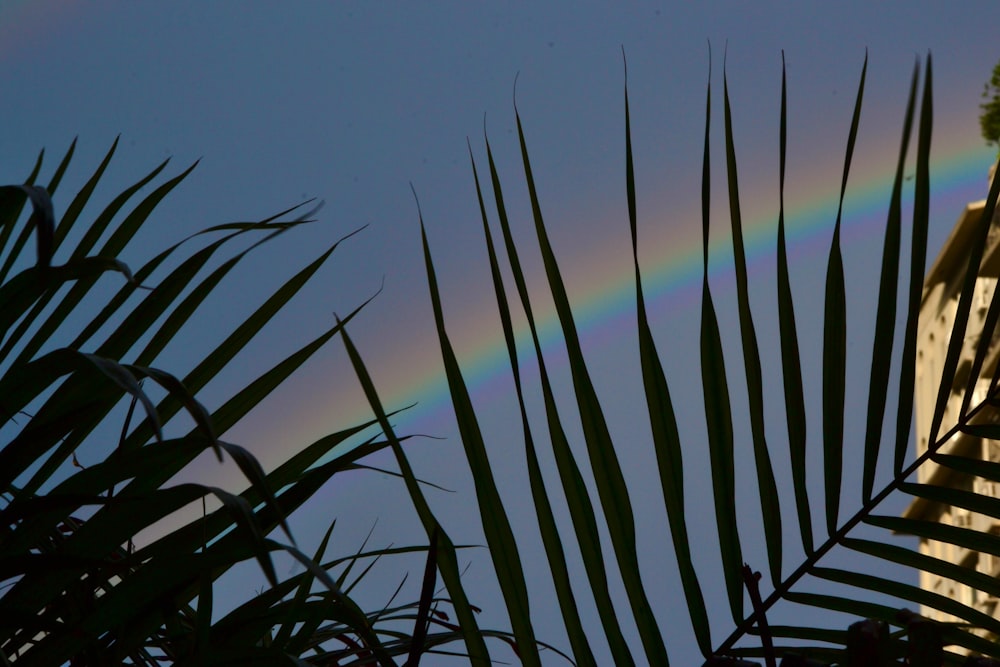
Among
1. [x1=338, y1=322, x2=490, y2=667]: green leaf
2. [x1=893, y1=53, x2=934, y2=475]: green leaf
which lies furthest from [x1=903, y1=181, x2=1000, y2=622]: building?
[x1=338, y1=322, x2=490, y2=667]: green leaf

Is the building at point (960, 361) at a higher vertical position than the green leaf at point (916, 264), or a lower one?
higher

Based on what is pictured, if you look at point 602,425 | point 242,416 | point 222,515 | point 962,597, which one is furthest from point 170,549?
point 962,597

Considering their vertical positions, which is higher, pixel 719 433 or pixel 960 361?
pixel 960 361

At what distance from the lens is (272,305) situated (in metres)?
0.77

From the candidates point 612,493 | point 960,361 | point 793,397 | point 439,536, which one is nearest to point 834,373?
point 793,397

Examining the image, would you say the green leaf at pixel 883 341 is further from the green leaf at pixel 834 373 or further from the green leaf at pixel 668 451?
the green leaf at pixel 668 451

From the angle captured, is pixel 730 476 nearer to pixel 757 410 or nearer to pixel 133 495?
pixel 757 410

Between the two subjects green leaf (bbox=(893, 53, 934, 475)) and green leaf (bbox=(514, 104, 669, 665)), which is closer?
green leaf (bbox=(893, 53, 934, 475))

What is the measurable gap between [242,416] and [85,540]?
190mm

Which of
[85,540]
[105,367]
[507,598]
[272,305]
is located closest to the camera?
[105,367]

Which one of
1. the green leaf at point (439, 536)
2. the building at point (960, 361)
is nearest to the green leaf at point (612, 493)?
the green leaf at point (439, 536)

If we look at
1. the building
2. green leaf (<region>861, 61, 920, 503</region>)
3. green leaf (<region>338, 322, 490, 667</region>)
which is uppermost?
the building

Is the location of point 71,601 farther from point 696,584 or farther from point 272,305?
point 696,584

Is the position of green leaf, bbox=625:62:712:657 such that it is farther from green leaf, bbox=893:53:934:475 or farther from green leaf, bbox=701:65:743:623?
green leaf, bbox=893:53:934:475
